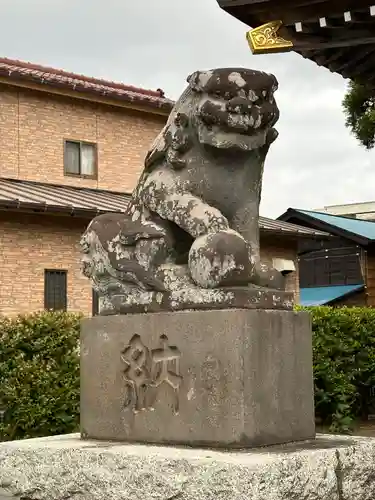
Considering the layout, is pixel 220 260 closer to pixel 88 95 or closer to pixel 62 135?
pixel 62 135

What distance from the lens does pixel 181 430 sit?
13.9 feet

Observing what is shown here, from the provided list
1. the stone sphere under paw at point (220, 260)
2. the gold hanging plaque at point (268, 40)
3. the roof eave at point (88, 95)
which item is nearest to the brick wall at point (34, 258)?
the roof eave at point (88, 95)

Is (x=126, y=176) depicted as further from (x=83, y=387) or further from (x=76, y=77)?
(x=83, y=387)

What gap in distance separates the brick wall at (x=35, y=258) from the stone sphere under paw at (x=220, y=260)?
36.4 feet

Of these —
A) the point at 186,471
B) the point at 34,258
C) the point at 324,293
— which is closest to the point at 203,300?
the point at 186,471

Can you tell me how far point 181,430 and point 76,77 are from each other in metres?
17.3

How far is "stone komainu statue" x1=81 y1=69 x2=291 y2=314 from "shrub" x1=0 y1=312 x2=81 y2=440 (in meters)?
5.49

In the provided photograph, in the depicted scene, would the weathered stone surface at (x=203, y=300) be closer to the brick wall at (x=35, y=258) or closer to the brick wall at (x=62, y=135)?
the brick wall at (x=35, y=258)

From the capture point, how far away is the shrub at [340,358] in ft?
42.5

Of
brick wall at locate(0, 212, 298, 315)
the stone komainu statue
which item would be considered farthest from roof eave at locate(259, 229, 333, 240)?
the stone komainu statue

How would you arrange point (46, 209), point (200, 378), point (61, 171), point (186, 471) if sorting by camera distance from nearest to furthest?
Answer: point (186, 471) → point (200, 378) → point (46, 209) → point (61, 171)

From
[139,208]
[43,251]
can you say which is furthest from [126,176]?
[139,208]

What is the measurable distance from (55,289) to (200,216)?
11.9 metres

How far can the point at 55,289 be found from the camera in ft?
52.3
